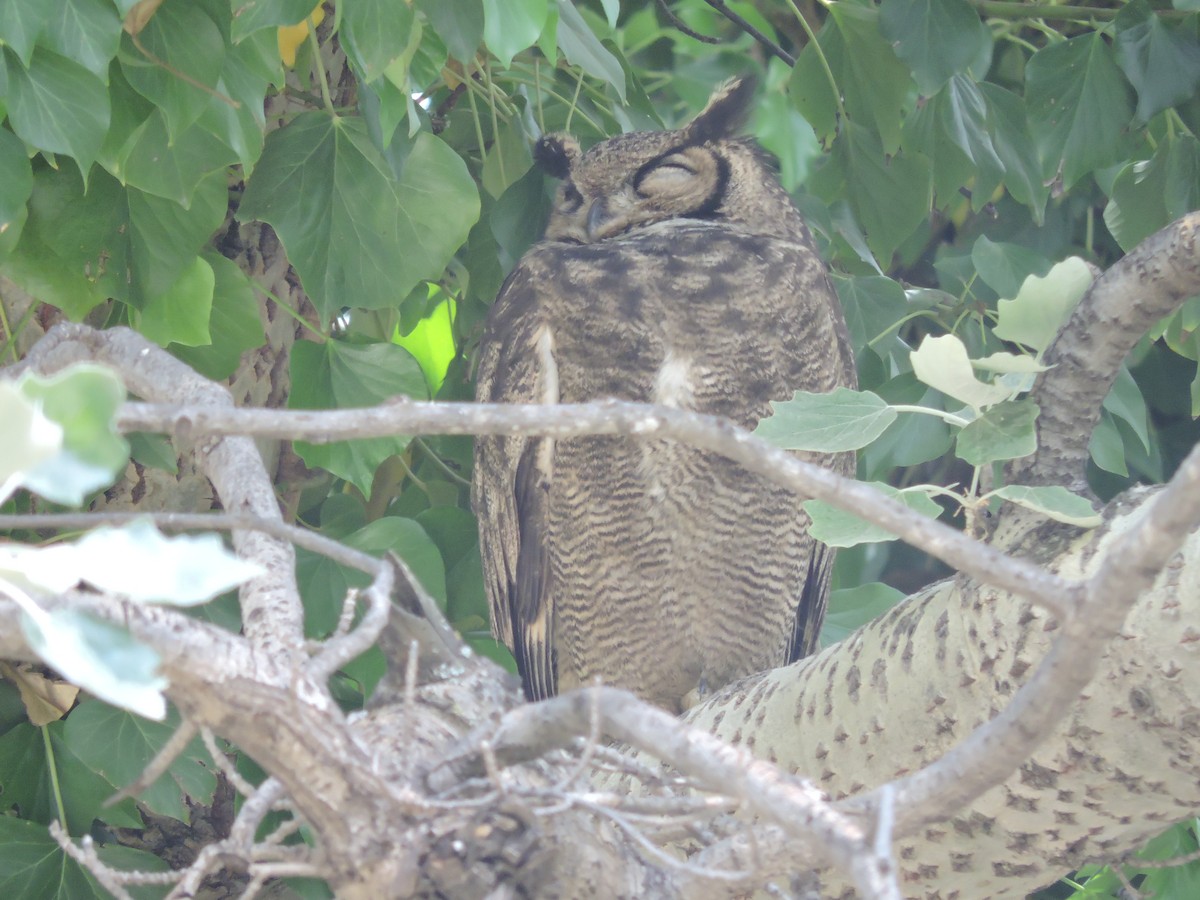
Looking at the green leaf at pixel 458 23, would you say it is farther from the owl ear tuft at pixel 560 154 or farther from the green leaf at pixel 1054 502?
the owl ear tuft at pixel 560 154

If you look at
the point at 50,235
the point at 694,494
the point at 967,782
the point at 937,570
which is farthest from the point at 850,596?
the point at 967,782

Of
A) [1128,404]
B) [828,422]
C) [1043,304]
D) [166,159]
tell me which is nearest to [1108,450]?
[1128,404]

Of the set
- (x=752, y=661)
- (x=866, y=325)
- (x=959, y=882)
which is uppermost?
(x=866, y=325)

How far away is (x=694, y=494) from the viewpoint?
1.90 meters

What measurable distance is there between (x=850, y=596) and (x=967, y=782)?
1441 millimetres

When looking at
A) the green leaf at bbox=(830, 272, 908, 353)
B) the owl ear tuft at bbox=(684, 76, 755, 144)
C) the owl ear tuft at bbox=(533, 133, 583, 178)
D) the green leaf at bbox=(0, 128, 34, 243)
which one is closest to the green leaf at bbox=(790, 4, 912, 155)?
the green leaf at bbox=(830, 272, 908, 353)

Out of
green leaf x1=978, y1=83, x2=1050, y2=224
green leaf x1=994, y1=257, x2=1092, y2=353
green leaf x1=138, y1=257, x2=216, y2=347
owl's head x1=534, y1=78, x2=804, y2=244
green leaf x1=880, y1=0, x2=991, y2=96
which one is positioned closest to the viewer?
green leaf x1=994, y1=257, x2=1092, y2=353

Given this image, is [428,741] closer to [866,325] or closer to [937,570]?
[866,325]

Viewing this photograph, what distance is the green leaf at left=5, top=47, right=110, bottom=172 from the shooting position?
1154 mm

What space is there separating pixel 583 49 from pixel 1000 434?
844mm

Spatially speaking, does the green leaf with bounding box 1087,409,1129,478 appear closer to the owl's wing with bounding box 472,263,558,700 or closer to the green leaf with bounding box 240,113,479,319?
the owl's wing with bounding box 472,263,558,700

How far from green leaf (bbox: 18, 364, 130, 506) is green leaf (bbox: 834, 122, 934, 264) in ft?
5.32

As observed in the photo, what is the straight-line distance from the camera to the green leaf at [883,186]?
6.33ft

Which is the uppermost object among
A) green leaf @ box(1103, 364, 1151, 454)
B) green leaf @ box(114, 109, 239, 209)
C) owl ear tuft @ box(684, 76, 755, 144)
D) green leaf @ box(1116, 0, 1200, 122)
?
green leaf @ box(1116, 0, 1200, 122)
